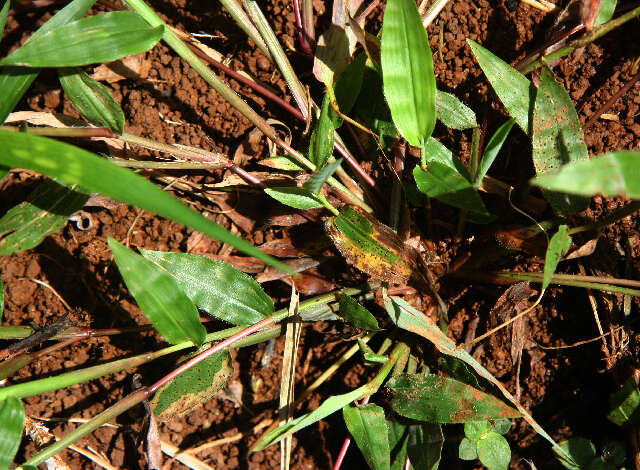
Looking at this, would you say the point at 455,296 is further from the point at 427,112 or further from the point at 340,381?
the point at 427,112

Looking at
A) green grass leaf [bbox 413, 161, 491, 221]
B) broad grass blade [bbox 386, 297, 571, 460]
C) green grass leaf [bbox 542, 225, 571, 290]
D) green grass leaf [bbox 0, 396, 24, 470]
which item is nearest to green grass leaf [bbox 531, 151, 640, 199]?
green grass leaf [bbox 542, 225, 571, 290]

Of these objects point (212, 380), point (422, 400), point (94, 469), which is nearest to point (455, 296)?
point (422, 400)

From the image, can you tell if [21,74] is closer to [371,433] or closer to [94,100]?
[94,100]

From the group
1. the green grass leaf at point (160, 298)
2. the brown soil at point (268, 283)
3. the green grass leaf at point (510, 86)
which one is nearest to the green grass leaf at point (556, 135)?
the green grass leaf at point (510, 86)

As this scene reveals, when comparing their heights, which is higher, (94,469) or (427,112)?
(427,112)

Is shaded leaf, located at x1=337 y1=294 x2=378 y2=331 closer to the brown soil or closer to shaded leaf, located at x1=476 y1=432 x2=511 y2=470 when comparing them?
the brown soil

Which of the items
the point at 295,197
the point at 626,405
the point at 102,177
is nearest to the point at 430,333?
the point at 295,197
